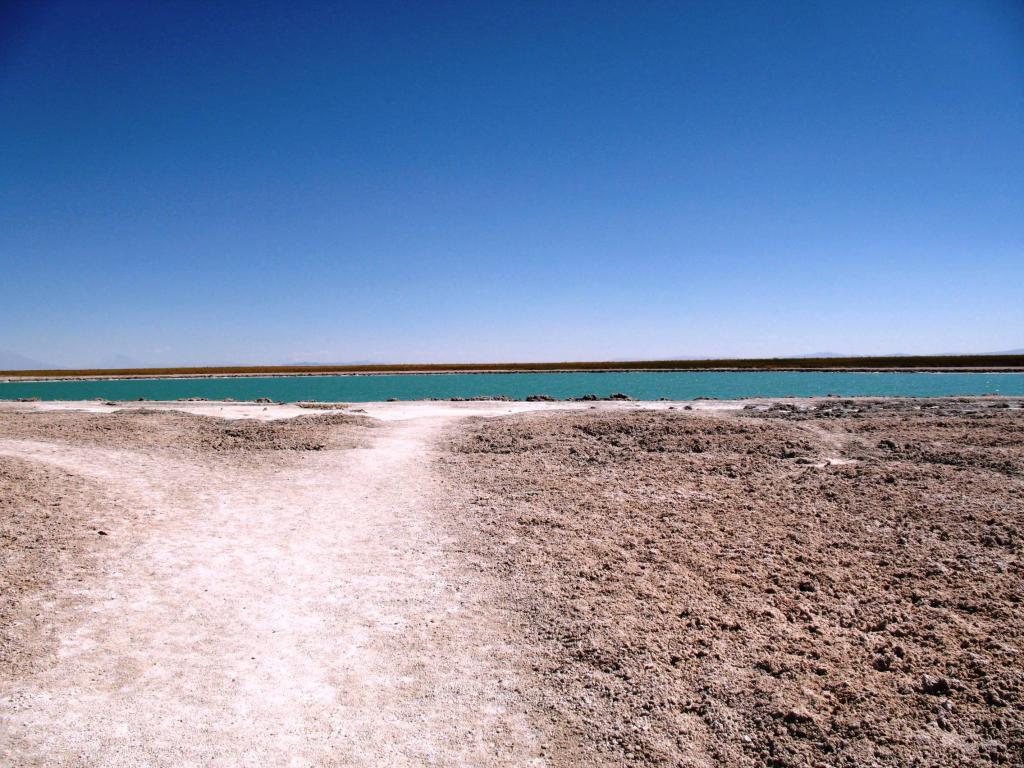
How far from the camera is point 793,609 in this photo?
16.8 feet

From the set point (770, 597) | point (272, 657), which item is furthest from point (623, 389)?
point (272, 657)

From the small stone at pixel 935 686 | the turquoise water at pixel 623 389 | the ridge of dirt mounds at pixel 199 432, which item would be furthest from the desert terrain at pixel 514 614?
the turquoise water at pixel 623 389

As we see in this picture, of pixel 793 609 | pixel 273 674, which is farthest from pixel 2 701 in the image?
pixel 793 609

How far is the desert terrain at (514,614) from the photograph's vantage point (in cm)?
353

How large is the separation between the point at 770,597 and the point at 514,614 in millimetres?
2558

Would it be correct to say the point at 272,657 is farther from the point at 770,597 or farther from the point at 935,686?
the point at 935,686

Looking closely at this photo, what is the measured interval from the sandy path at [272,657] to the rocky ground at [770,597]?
608 millimetres

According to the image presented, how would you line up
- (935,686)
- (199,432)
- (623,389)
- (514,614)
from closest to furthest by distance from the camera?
(935,686) < (514,614) < (199,432) < (623,389)

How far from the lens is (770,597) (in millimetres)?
5391

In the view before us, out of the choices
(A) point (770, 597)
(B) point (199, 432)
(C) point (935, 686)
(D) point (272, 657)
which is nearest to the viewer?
Result: (C) point (935, 686)

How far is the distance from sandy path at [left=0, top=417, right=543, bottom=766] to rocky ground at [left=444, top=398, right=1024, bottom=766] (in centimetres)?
61

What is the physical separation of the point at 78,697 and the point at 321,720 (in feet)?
5.96

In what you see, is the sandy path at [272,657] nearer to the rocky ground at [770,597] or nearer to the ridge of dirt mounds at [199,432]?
the rocky ground at [770,597]

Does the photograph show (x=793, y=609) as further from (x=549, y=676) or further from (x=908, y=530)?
(x=908, y=530)
